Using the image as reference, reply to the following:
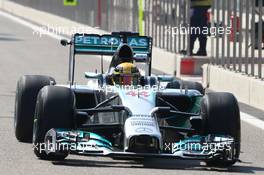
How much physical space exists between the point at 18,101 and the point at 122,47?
1.30 meters

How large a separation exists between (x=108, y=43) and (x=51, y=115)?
2.52m

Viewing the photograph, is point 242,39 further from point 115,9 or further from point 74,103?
point 115,9

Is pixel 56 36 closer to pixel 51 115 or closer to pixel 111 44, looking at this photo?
pixel 111 44

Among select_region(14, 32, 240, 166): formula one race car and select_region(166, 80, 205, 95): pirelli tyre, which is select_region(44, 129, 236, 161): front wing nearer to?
select_region(14, 32, 240, 166): formula one race car

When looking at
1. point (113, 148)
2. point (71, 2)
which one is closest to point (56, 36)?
→ point (71, 2)

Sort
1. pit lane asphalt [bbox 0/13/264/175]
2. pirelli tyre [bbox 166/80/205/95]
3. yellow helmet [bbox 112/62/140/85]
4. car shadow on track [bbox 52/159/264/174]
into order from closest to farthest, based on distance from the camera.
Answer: pit lane asphalt [bbox 0/13/264/175] < car shadow on track [bbox 52/159/264/174] < yellow helmet [bbox 112/62/140/85] < pirelli tyre [bbox 166/80/205/95]

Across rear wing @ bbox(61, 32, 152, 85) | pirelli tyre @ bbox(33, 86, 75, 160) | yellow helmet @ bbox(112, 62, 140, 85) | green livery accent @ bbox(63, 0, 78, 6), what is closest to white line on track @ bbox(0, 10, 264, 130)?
green livery accent @ bbox(63, 0, 78, 6)

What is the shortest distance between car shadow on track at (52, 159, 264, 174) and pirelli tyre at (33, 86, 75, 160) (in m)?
0.21

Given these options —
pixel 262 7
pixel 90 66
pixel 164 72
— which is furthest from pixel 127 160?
pixel 90 66

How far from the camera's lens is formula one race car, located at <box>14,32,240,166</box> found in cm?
1186

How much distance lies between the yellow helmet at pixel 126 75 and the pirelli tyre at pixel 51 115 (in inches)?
50.8

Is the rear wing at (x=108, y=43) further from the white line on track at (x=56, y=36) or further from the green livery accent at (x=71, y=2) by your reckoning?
the green livery accent at (x=71, y=2)

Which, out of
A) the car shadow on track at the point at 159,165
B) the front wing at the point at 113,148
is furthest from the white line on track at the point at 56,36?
the front wing at the point at 113,148

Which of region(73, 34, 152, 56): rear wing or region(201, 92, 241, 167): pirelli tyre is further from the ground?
region(73, 34, 152, 56): rear wing
